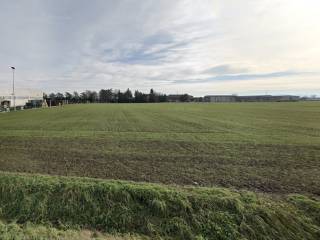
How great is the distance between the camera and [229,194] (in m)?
5.21

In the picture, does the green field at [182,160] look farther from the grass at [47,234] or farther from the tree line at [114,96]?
the tree line at [114,96]

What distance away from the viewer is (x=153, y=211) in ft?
15.3

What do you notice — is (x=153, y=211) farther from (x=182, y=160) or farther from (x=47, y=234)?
(x=182, y=160)

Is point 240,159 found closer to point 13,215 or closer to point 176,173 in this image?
point 176,173

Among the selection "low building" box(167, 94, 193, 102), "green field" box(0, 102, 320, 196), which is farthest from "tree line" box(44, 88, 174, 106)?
"green field" box(0, 102, 320, 196)

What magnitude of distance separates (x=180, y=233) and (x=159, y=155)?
17.7 feet

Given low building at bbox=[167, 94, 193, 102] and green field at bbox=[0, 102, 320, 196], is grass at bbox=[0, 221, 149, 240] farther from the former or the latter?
low building at bbox=[167, 94, 193, 102]

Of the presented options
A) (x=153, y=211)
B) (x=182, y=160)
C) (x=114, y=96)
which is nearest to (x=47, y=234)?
(x=153, y=211)

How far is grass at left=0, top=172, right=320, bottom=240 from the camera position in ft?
13.5

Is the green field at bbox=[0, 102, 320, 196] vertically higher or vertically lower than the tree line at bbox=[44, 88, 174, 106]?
lower

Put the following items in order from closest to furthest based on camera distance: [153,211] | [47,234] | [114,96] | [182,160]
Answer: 1. [47,234]
2. [153,211]
3. [182,160]
4. [114,96]

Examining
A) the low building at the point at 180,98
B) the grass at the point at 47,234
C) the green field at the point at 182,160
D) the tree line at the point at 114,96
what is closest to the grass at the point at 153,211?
the grass at the point at 47,234

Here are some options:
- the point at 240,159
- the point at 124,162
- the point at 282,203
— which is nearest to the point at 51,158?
the point at 124,162

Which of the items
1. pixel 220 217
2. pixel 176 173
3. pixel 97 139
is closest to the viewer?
pixel 220 217
